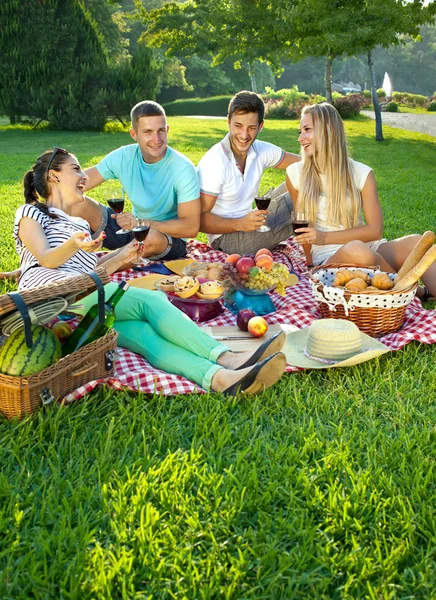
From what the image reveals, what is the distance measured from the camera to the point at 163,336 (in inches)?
147

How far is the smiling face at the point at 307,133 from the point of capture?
5.03 metres

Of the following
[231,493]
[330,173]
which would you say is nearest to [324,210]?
[330,173]

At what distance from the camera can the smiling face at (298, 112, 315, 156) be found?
16.5 ft

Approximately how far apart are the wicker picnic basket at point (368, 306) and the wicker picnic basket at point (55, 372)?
5.26ft

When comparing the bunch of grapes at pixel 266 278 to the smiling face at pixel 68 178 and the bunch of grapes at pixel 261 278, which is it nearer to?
the bunch of grapes at pixel 261 278

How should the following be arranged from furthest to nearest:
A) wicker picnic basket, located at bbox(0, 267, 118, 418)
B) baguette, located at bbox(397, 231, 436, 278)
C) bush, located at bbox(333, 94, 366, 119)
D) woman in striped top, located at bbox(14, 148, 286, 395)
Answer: bush, located at bbox(333, 94, 366, 119) → baguette, located at bbox(397, 231, 436, 278) → woman in striped top, located at bbox(14, 148, 286, 395) → wicker picnic basket, located at bbox(0, 267, 118, 418)

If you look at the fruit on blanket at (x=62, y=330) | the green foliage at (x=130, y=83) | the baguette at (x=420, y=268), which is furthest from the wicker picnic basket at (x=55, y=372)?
the green foliage at (x=130, y=83)

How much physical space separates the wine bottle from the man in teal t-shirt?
1941 mm

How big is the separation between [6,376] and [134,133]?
10.1 ft

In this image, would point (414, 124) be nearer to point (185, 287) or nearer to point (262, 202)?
point (262, 202)

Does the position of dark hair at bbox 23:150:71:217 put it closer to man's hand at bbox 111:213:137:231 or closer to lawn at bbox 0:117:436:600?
man's hand at bbox 111:213:137:231

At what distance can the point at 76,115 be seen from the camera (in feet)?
75.0

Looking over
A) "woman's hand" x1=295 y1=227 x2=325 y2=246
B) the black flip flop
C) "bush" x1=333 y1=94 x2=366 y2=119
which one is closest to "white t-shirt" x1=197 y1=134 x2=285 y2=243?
"woman's hand" x1=295 y1=227 x2=325 y2=246

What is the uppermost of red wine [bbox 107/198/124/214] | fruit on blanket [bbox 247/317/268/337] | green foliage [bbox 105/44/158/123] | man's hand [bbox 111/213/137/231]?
green foliage [bbox 105/44/158/123]
